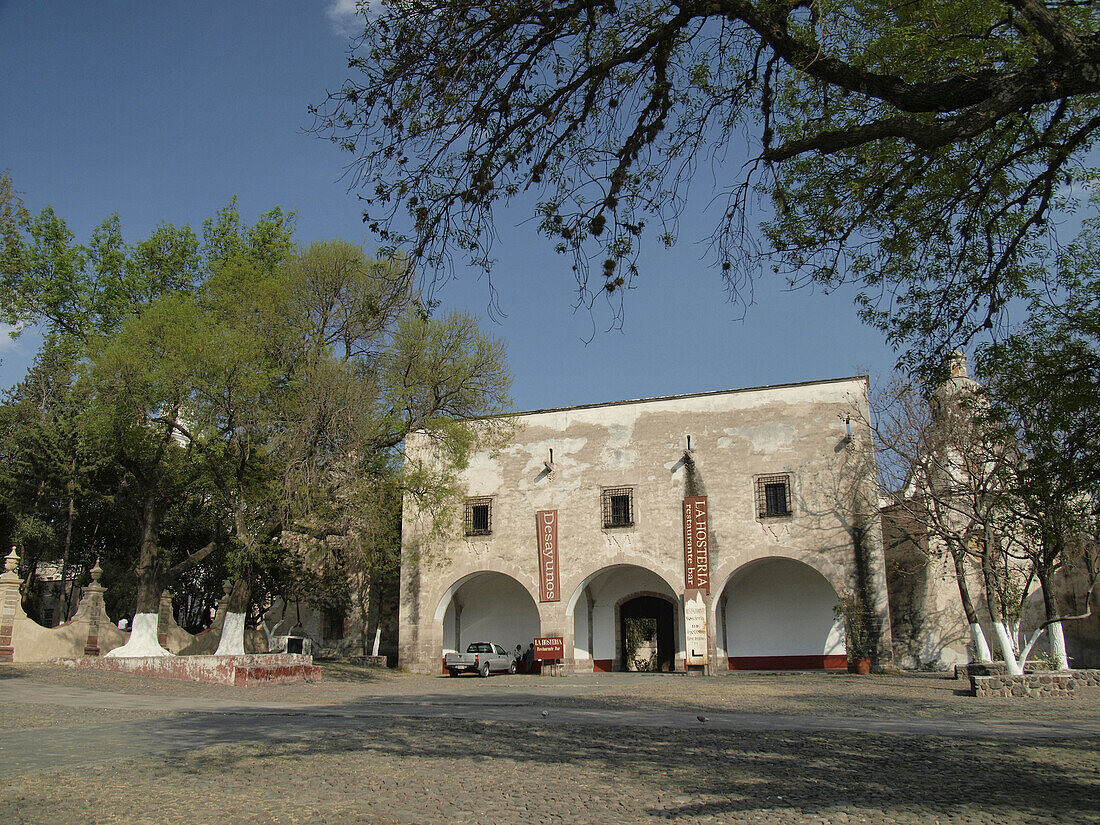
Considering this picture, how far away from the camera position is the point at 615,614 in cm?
2462

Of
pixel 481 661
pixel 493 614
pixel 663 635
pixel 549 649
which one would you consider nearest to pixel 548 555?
pixel 549 649

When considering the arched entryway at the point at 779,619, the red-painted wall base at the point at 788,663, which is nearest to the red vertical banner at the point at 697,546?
the arched entryway at the point at 779,619

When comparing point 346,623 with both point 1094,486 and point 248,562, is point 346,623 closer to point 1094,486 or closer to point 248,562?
point 248,562

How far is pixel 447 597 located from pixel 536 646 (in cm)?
358

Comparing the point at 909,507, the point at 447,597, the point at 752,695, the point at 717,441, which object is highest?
the point at 717,441

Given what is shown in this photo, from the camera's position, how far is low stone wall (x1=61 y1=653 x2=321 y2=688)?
1581cm

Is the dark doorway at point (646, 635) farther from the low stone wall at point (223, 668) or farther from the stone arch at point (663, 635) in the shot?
the low stone wall at point (223, 668)

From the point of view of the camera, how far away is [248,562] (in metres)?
17.7

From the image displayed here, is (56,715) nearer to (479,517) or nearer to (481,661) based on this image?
(481,661)

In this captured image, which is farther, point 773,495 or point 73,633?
point 773,495

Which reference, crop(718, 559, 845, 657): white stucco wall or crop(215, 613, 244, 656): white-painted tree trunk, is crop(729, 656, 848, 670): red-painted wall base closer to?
crop(718, 559, 845, 657): white stucco wall

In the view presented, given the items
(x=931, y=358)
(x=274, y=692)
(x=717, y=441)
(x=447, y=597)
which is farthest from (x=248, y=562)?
(x=931, y=358)

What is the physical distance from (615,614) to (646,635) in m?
1.13

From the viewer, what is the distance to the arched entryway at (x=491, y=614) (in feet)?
85.9
